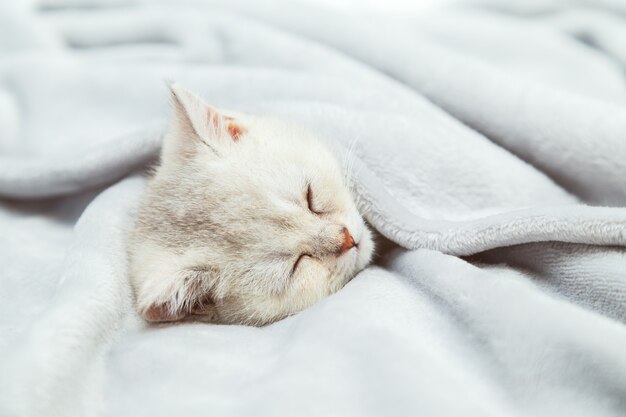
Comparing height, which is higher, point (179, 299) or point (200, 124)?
point (200, 124)

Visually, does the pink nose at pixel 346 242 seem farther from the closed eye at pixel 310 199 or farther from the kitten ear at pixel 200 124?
the kitten ear at pixel 200 124

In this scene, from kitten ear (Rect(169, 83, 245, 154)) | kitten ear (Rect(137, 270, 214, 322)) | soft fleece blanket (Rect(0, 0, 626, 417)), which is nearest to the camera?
soft fleece blanket (Rect(0, 0, 626, 417))

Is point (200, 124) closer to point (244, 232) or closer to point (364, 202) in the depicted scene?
point (244, 232)

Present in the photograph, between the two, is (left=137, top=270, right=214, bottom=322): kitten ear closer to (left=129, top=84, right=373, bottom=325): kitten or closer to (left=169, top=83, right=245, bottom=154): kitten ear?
(left=129, top=84, right=373, bottom=325): kitten

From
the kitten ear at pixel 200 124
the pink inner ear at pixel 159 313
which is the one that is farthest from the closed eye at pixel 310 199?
the pink inner ear at pixel 159 313

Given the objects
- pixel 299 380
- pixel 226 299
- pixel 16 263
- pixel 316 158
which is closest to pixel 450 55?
pixel 316 158

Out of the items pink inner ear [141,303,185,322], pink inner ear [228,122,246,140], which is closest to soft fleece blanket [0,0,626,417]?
pink inner ear [141,303,185,322]

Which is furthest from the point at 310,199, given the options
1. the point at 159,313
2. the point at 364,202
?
the point at 159,313

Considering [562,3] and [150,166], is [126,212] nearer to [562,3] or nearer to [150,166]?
[150,166]
